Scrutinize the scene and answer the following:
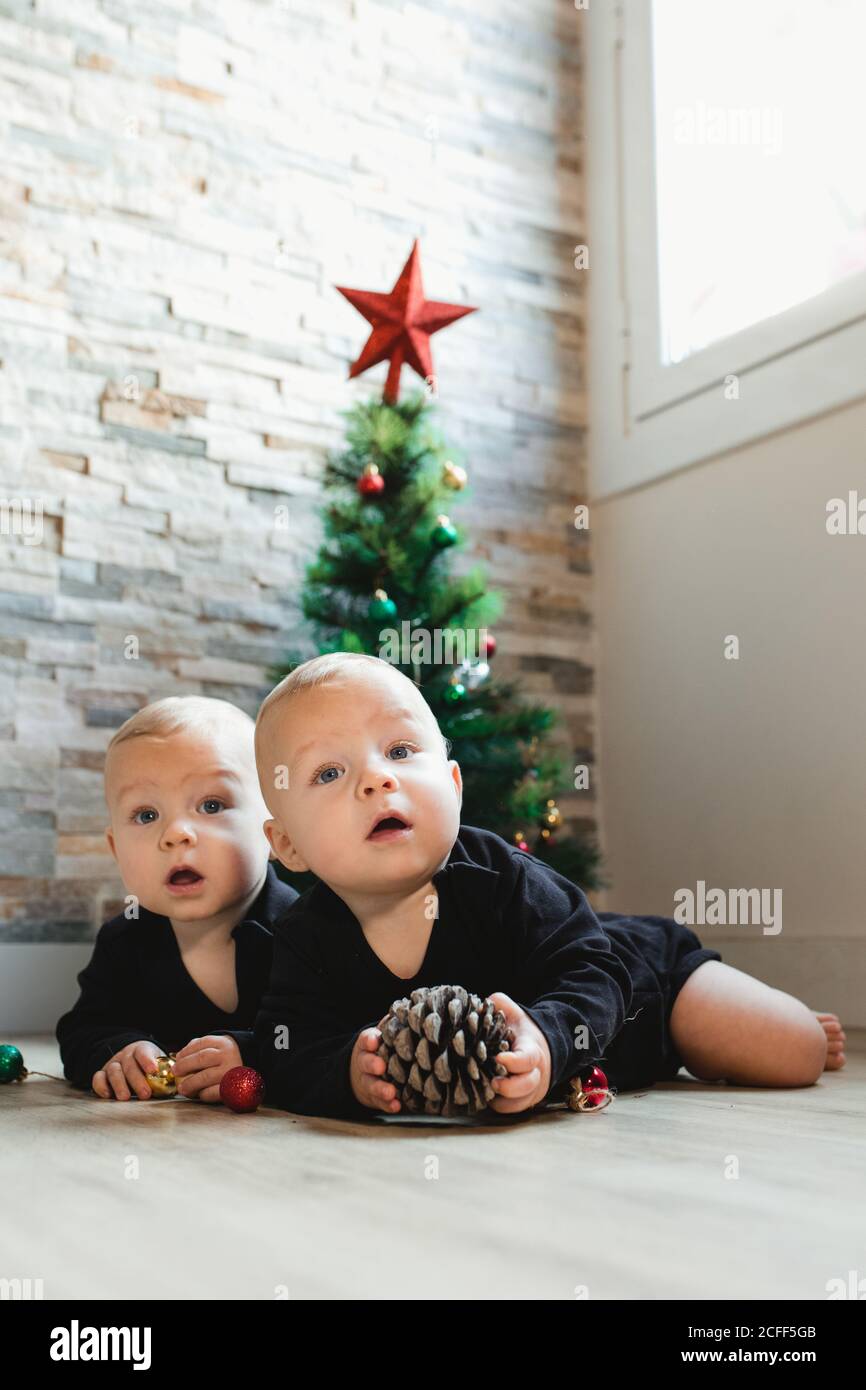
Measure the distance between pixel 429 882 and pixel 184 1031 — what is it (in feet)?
1.37

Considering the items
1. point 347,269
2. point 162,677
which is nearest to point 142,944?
point 162,677

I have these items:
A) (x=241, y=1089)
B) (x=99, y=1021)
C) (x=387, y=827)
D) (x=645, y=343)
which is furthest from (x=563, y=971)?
(x=645, y=343)

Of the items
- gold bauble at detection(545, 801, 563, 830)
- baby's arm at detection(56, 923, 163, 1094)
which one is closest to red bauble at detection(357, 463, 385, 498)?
gold bauble at detection(545, 801, 563, 830)

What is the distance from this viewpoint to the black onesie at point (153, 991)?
1451mm

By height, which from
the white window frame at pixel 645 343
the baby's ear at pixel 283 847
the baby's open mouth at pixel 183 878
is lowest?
the baby's open mouth at pixel 183 878

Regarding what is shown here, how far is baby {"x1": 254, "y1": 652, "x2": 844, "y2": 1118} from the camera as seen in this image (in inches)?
46.7

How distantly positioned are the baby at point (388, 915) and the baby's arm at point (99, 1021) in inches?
9.3

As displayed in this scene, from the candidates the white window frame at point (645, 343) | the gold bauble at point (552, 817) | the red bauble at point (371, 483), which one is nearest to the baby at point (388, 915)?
the gold bauble at point (552, 817)

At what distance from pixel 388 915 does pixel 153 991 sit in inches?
14.8

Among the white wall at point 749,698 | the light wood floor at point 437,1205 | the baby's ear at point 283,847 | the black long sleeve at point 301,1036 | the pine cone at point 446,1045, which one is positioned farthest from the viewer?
the white wall at point 749,698

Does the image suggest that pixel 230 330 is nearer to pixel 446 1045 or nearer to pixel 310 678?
pixel 310 678

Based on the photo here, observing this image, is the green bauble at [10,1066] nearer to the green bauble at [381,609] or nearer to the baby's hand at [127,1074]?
the baby's hand at [127,1074]

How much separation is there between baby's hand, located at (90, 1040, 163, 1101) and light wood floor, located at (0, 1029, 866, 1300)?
0.13 metres
